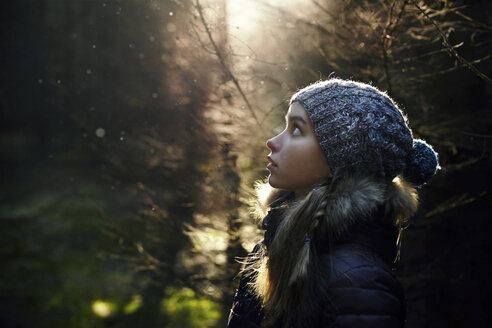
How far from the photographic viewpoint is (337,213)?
150 cm

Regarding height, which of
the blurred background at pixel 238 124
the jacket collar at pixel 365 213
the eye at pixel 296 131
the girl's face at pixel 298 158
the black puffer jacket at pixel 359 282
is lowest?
the black puffer jacket at pixel 359 282

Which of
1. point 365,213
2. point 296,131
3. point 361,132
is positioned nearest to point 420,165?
point 361,132

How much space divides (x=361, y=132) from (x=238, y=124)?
5.61ft

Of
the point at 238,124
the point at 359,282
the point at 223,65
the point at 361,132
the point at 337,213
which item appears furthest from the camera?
the point at 238,124

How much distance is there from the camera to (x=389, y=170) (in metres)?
1.74

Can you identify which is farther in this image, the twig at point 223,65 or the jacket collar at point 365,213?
the twig at point 223,65

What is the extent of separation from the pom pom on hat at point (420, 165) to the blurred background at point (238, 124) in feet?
1.31

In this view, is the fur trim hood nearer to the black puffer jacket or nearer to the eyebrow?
the black puffer jacket

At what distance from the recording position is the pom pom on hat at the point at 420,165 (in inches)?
69.6

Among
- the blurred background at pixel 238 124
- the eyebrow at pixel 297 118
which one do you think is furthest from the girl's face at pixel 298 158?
the blurred background at pixel 238 124

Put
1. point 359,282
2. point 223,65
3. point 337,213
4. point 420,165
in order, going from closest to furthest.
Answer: point 359,282 → point 337,213 → point 420,165 → point 223,65

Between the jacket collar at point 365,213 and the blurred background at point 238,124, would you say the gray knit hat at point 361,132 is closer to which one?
the jacket collar at point 365,213

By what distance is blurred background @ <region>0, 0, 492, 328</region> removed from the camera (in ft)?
9.32

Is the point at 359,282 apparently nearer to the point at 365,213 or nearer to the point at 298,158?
the point at 365,213
